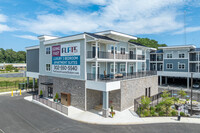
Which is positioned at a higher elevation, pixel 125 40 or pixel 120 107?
pixel 125 40

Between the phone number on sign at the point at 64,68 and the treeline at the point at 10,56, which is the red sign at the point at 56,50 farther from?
the treeline at the point at 10,56

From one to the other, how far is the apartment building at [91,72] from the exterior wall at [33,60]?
2.26 meters

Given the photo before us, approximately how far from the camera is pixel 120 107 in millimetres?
18672

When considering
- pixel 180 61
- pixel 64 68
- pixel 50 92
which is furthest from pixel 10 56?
pixel 180 61

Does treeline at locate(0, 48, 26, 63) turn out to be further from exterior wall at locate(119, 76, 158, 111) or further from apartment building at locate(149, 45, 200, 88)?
exterior wall at locate(119, 76, 158, 111)

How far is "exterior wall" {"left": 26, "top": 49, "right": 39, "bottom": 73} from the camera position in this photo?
2997cm

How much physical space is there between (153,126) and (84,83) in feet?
32.1

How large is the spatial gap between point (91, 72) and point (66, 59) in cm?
472

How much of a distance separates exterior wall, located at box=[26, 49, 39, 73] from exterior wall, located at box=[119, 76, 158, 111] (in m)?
20.1

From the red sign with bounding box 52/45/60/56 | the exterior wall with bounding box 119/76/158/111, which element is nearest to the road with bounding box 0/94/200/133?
the exterior wall with bounding box 119/76/158/111

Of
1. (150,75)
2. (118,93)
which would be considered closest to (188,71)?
(150,75)

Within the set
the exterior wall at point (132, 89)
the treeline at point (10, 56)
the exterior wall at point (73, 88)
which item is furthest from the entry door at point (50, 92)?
the treeline at point (10, 56)

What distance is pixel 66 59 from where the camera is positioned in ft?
72.3

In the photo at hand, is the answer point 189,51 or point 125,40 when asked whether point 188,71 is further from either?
point 125,40
